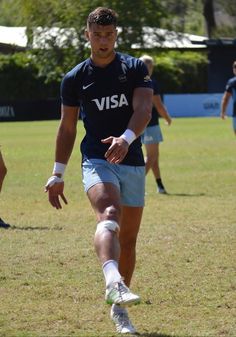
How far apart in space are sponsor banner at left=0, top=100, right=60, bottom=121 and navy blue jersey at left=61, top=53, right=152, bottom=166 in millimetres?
38968

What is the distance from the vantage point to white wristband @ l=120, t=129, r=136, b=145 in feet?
21.3

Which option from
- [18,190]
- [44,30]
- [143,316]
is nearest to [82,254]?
[143,316]

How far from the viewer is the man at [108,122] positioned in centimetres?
666

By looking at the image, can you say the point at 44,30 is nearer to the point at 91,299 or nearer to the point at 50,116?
the point at 50,116

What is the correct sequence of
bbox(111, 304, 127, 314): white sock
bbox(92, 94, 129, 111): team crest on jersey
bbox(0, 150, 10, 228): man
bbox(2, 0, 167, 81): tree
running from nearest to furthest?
bbox(111, 304, 127, 314): white sock < bbox(92, 94, 129, 111): team crest on jersey < bbox(0, 150, 10, 228): man < bbox(2, 0, 167, 81): tree

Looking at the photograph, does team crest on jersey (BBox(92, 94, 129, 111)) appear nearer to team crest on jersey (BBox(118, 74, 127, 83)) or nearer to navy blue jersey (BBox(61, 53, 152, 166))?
navy blue jersey (BBox(61, 53, 152, 166))

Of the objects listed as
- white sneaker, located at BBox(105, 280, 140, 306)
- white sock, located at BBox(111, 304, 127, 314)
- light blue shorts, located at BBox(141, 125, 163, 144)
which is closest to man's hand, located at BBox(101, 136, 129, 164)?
white sneaker, located at BBox(105, 280, 140, 306)

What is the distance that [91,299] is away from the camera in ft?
25.6

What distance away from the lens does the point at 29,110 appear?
46.2m

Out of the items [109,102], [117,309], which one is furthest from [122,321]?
[109,102]

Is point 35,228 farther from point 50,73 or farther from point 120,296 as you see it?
point 50,73

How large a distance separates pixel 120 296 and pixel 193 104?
4272cm

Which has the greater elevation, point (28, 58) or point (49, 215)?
point (49, 215)

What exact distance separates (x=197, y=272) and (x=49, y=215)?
15.5 ft
